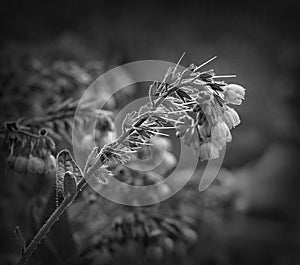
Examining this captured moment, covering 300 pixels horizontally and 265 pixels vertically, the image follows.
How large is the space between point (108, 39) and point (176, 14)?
2.10 ft

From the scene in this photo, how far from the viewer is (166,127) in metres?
0.94

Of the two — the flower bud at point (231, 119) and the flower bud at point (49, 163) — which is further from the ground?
the flower bud at point (231, 119)

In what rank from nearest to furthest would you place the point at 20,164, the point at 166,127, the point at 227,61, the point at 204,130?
the point at 166,127, the point at 204,130, the point at 20,164, the point at 227,61

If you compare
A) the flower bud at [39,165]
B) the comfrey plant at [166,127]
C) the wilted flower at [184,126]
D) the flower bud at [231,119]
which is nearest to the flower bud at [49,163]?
the flower bud at [39,165]

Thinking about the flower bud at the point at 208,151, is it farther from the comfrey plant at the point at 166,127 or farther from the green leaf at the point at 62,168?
the green leaf at the point at 62,168

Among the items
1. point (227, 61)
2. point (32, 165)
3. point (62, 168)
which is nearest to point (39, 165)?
point (32, 165)

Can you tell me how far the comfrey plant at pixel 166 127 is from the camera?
936mm

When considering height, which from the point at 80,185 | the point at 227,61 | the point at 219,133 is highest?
the point at 227,61

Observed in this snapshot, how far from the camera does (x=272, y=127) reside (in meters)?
2.61

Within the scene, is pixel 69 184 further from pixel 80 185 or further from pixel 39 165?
pixel 39 165

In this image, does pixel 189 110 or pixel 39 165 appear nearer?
pixel 189 110

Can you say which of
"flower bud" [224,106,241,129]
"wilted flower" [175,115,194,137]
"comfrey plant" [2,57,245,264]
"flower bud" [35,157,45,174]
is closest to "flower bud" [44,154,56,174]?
"flower bud" [35,157,45,174]

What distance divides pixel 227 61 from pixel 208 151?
1.94 metres

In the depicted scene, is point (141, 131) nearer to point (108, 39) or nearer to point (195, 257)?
point (195, 257)
